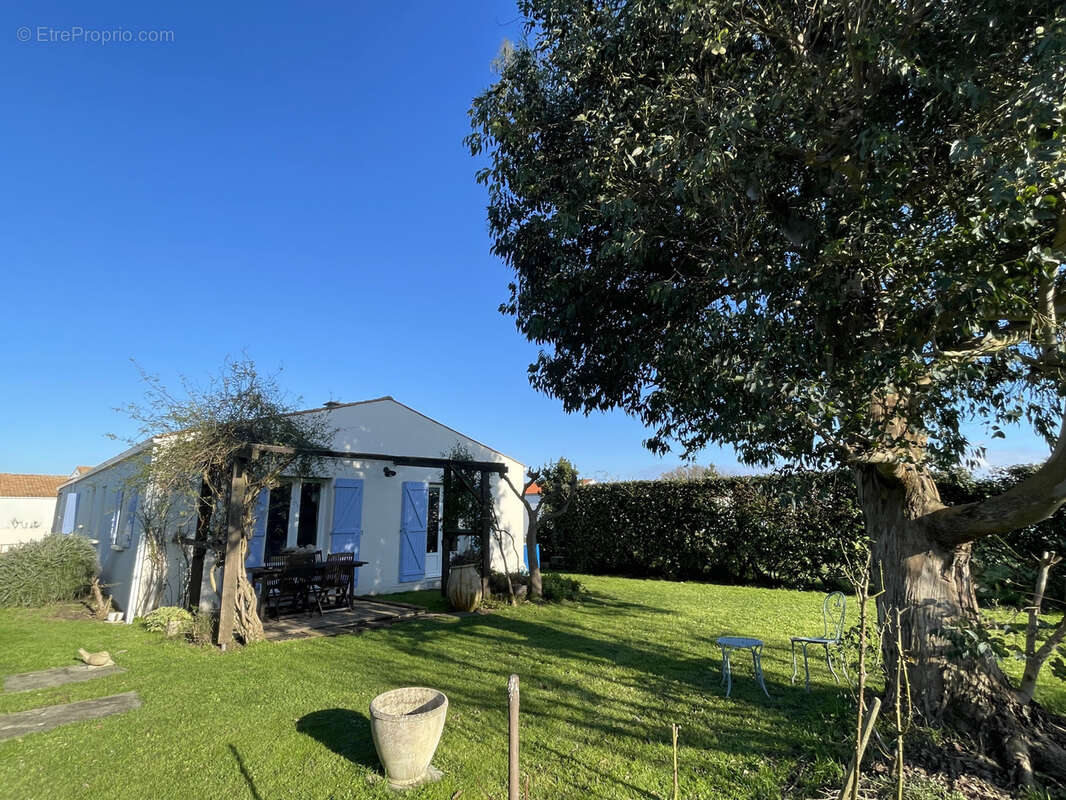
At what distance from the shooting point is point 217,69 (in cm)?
735

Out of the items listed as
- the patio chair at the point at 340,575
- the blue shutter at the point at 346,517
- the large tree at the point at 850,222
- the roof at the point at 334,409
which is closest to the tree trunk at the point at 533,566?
the patio chair at the point at 340,575

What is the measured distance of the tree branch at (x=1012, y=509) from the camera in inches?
126

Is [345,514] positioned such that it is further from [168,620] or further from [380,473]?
[168,620]

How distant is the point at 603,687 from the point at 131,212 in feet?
35.2

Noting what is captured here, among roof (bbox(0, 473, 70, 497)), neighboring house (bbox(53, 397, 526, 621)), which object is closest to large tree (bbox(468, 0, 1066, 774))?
neighboring house (bbox(53, 397, 526, 621))

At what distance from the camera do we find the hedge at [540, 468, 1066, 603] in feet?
33.2

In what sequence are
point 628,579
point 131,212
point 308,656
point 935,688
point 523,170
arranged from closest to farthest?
point 935,688 → point 523,170 → point 308,656 → point 131,212 → point 628,579

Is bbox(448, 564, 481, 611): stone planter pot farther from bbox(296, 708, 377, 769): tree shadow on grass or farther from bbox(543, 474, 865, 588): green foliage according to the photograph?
bbox(543, 474, 865, 588): green foliage

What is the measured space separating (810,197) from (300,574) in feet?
28.7

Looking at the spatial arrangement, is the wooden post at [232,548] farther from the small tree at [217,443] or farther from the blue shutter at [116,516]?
the blue shutter at [116,516]

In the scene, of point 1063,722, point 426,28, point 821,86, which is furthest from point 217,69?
point 1063,722

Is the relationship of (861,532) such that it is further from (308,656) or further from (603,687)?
(308,656)

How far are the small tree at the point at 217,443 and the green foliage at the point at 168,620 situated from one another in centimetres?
90

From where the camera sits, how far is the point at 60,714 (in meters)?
4.46
